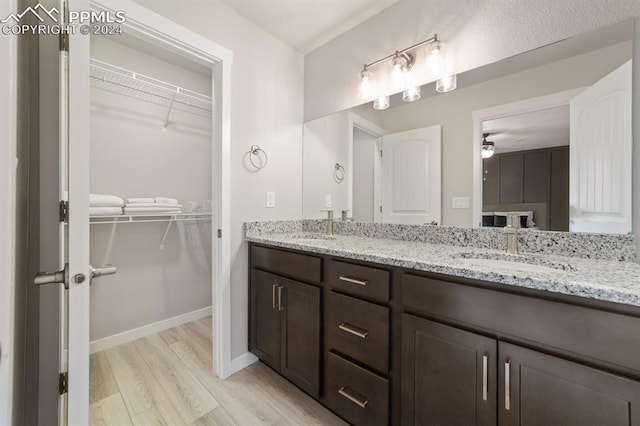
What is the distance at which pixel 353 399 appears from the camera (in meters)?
1.30

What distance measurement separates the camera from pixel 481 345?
3.07 ft

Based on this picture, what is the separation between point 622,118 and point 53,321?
7.89 ft

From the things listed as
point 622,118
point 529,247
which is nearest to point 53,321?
point 529,247

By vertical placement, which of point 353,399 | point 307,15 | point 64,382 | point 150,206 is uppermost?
point 307,15

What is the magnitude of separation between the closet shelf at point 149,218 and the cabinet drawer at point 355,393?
69.8 inches

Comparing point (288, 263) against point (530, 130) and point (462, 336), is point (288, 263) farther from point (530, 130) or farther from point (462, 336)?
point (530, 130)

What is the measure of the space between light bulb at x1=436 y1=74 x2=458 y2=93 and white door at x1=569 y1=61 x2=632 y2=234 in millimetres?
548

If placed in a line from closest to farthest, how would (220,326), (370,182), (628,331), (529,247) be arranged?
(628,331)
(529,247)
(220,326)
(370,182)

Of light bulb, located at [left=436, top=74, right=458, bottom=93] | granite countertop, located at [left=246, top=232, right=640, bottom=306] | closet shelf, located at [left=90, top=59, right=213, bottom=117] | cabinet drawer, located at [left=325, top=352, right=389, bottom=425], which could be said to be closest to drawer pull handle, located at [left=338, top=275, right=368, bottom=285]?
granite countertop, located at [left=246, top=232, right=640, bottom=306]

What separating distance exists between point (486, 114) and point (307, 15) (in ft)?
4.46

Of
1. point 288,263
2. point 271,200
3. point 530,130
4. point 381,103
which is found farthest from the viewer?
point 271,200

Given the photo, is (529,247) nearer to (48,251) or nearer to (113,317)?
(48,251)

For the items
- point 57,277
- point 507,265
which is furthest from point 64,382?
point 507,265

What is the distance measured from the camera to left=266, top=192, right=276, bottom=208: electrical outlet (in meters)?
A: 2.12
